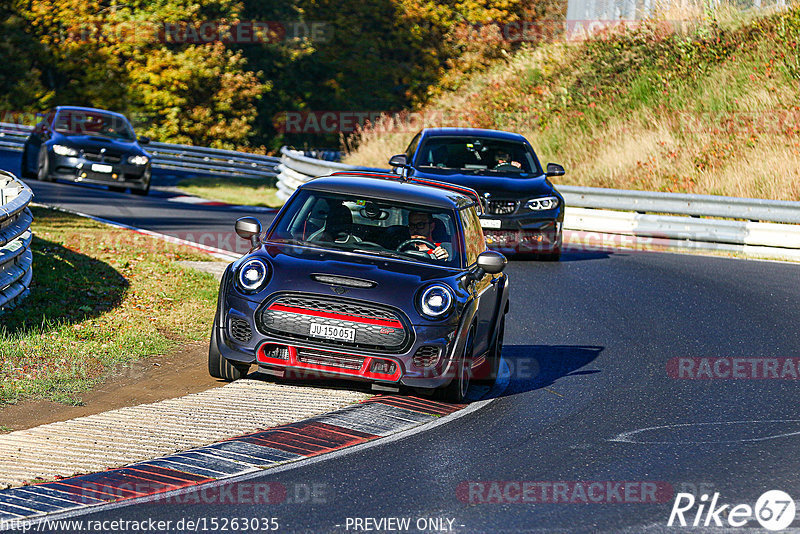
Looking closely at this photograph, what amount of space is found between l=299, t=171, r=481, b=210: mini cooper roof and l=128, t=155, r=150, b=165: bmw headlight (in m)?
14.6

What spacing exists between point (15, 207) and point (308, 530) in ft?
21.0

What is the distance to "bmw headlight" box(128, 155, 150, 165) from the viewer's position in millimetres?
24141

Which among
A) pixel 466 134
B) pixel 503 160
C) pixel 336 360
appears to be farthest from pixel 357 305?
pixel 466 134

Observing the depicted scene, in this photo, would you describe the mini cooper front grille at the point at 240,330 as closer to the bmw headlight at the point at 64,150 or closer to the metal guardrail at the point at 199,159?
the bmw headlight at the point at 64,150

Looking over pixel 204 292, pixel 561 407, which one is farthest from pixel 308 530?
pixel 204 292

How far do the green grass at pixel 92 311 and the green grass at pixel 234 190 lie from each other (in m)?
10.2

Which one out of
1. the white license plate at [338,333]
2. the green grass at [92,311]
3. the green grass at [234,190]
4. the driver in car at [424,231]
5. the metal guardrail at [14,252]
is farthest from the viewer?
the green grass at [234,190]

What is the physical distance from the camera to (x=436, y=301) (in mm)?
8523

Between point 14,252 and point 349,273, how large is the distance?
3.84m

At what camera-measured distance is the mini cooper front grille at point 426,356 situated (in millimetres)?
8406

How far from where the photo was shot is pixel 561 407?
8.86 metres
